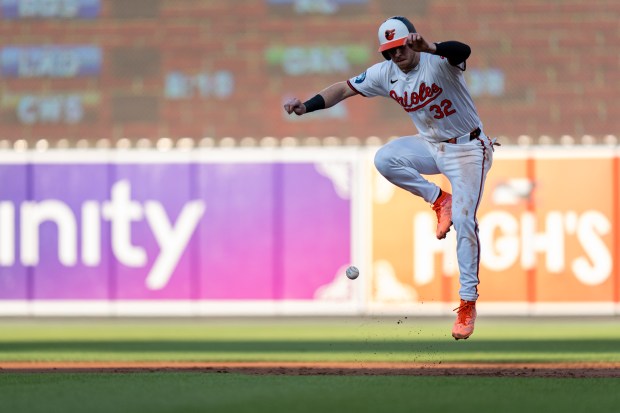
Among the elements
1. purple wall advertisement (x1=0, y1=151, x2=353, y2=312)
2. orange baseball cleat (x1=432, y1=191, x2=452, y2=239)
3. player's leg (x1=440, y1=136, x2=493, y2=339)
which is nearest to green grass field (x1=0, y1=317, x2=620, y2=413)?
purple wall advertisement (x1=0, y1=151, x2=353, y2=312)

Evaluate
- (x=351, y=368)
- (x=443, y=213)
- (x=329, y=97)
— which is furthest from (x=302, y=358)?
(x=329, y=97)

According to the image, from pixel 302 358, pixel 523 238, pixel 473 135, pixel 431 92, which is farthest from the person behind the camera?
pixel 523 238

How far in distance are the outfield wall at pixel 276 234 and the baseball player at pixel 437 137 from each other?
15.2ft

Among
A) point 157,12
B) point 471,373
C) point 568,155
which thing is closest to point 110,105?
point 157,12

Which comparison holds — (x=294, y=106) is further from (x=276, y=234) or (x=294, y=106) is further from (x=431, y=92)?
(x=276, y=234)

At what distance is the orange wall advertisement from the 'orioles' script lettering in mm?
4803

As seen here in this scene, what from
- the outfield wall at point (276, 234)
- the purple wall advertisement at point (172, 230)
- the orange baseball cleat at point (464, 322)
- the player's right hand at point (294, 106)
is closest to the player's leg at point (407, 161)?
the player's right hand at point (294, 106)

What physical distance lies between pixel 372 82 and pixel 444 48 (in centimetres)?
90

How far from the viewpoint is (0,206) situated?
12.7m

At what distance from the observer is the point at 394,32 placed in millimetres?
7301

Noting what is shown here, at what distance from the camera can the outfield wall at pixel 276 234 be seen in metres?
12.5

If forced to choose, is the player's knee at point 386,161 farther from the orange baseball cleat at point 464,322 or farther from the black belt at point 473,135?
the orange baseball cleat at point 464,322

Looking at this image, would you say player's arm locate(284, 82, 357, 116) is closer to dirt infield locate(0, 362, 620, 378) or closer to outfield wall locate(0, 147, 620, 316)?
dirt infield locate(0, 362, 620, 378)

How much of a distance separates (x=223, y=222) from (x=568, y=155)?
3.25m
